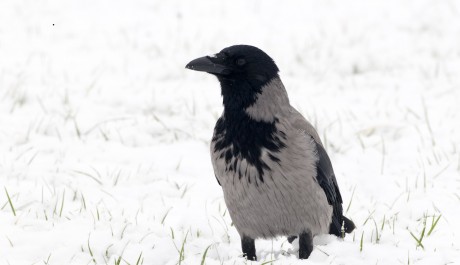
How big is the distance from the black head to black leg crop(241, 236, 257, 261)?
791mm

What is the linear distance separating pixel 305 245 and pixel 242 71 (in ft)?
3.46

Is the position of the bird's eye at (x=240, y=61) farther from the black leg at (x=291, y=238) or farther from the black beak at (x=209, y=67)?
the black leg at (x=291, y=238)

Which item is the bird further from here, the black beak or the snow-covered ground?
the snow-covered ground

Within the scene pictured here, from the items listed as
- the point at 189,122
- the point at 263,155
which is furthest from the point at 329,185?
the point at 189,122

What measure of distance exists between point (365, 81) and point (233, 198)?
17.9 feet

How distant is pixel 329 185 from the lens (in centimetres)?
455

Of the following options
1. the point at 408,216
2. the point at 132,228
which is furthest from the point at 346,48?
the point at 132,228

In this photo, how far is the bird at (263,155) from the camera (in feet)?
13.8

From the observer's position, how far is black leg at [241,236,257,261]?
447cm

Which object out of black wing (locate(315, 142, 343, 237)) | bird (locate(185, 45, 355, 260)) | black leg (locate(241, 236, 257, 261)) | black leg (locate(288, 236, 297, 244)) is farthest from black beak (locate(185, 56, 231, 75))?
black leg (locate(288, 236, 297, 244))

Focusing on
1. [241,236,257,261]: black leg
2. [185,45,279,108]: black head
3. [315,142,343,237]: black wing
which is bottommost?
[241,236,257,261]: black leg

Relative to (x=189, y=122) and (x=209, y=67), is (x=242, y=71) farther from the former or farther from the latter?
(x=189, y=122)

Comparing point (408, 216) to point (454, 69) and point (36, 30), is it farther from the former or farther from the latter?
point (36, 30)

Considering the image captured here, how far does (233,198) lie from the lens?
4305mm
